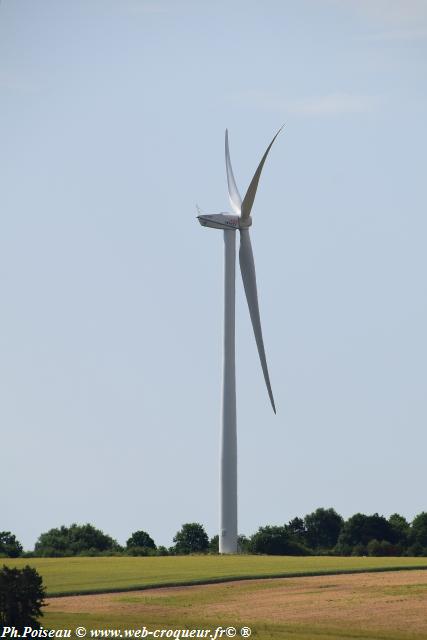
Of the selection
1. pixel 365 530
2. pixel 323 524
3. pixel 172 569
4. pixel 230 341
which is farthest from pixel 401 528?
pixel 172 569

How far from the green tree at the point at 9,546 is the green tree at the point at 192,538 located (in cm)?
1380

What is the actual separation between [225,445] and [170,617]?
147 feet

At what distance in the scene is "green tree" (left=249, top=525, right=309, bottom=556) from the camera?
130875 mm

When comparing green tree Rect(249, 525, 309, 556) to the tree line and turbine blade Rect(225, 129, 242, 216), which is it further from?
turbine blade Rect(225, 129, 242, 216)

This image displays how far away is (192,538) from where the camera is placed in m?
144

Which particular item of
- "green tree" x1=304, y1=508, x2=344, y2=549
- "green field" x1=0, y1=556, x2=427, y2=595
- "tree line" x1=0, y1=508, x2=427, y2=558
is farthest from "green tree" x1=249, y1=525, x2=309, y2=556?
"green tree" x1=304, y1=508, x2=344, y2=549

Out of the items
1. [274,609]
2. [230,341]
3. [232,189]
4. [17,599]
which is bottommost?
[274,609]

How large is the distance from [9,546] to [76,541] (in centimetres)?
1037

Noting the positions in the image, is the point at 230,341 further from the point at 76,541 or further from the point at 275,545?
the point at 76,541

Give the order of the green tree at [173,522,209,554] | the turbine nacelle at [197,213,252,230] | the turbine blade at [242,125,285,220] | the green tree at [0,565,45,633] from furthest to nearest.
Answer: the green tree at [173,522,209,554], the turbine nacelle at [197,213,252,230], the turbine blade at [242,125,285,220], the green tree at [0,565,45,633]

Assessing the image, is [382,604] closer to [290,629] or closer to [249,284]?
[290,629]

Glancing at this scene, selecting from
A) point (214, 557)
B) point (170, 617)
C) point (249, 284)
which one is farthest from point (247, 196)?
point (170, 617)

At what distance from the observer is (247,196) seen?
4712 inches

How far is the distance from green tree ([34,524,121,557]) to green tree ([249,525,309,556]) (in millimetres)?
14811
